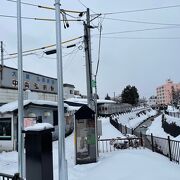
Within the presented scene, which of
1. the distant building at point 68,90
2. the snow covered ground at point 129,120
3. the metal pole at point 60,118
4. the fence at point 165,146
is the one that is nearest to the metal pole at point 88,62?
the fence at point 165,146

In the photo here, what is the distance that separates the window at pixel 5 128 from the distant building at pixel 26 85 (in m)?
3.37

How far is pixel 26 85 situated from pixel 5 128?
1858 centimetres

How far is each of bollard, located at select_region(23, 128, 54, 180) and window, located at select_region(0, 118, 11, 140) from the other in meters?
14.3

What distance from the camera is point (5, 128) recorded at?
18.9 metres

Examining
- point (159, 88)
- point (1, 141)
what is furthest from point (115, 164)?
point (159, 88)

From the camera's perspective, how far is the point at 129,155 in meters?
10.9

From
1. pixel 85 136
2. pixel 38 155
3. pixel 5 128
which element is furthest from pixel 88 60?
pixel 38 155

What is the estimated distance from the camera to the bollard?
4680 mm

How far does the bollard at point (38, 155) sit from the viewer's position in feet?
15.4

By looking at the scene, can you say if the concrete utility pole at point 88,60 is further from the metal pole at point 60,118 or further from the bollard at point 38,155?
A: the bollard at point 38,155

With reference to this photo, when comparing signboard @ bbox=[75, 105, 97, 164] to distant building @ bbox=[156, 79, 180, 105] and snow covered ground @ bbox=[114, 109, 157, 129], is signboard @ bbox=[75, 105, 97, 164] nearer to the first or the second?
snow covered ground @ bbox=[114, 109, 157, 129]

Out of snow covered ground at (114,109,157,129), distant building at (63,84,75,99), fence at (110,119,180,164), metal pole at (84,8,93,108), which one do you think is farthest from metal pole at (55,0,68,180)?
distant building at (63,84,75,99)

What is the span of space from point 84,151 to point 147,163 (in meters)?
3.75

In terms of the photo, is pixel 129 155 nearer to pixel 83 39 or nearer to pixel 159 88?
pixel 83 39
